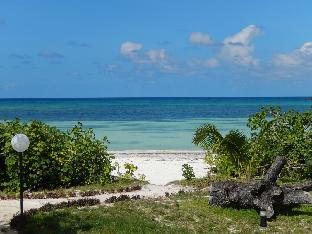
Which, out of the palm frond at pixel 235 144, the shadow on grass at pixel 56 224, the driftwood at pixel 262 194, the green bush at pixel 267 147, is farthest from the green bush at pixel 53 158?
the driftwood at pixel 262 194

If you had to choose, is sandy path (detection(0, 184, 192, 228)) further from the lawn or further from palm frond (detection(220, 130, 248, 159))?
palm frond (detection(220, 130, 248, 159))

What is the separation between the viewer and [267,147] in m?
21.7

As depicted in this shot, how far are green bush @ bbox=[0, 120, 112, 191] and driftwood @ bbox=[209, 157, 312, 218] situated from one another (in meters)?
6.53

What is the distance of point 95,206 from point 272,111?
10545 millimetres

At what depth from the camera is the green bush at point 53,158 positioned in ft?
64.0

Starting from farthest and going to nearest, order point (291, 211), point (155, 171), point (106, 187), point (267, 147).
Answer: point (155, 171), point (267, 147), point (106, 187), point (291, 211)

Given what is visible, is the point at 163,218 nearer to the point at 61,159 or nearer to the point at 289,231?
the point at 289,231

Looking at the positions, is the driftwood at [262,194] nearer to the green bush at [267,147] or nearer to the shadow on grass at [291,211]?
the shadow on grass at [291,211]

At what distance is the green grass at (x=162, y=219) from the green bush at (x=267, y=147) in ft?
14.7

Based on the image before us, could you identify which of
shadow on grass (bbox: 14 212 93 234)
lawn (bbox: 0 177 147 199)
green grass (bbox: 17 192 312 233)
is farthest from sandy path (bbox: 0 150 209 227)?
green grass (bbox: 17 192 312 233)

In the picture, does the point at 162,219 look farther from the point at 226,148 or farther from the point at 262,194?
the point at 226,148

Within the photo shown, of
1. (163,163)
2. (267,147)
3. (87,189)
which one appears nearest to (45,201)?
(87,189)

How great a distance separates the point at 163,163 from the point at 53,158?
9273mm

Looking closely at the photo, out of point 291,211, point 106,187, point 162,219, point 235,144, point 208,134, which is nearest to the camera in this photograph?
point 162,219
